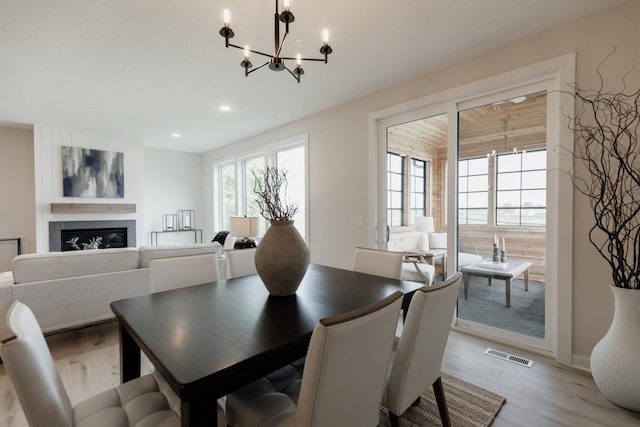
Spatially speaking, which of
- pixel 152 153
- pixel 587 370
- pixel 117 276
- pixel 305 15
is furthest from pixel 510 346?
pixel 152 153

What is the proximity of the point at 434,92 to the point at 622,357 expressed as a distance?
2.49 meters

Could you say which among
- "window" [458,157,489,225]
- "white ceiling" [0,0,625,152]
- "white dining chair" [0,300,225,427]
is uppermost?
"white ceiling" [0,0,625,152]

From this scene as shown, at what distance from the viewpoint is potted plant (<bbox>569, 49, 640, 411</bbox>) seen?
1782 mm

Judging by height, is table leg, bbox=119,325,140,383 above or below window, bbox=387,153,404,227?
below

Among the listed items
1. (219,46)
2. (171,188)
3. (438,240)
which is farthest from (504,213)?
(171,188)

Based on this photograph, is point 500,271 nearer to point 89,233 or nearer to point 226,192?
point 226,192

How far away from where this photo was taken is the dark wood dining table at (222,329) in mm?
912

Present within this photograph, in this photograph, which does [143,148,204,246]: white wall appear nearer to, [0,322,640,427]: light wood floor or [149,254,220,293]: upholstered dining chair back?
[0,322,640,427]: light wood floor

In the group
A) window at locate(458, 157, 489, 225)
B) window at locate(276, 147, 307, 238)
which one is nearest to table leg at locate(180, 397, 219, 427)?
window at locate(458, 157, 489, 225)

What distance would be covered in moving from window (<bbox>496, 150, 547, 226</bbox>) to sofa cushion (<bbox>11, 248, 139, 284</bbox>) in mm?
3573

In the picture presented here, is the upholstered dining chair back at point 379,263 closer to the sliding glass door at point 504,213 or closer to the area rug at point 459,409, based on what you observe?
the area rug at point 459,409

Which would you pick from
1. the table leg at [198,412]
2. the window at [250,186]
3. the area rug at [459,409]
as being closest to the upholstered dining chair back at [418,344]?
the area rug at [459,409]

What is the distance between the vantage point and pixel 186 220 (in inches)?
271

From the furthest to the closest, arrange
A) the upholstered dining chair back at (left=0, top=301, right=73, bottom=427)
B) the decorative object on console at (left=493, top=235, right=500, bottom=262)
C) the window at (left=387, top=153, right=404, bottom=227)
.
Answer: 1. the window at (left=387, top=153, right=404, bottom=227)
2. the decorative object on console at (left=493, top=235, right=500, bottom=262)
3. the upholstered dining chair back at (left=0, top=301, right=73, bottom=427)
